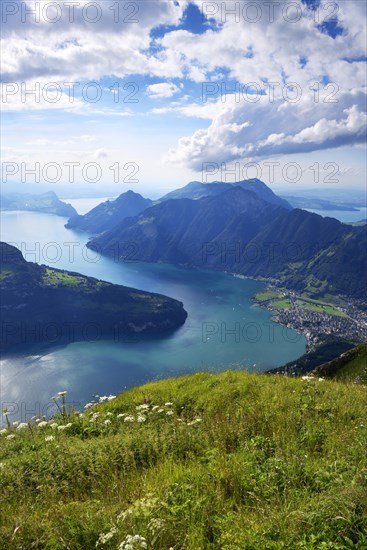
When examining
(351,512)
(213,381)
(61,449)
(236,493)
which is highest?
(351,512)

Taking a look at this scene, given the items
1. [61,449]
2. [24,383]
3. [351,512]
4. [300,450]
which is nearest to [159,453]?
[61,449]

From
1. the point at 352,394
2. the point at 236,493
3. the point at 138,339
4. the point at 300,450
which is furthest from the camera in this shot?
the point at 138,339

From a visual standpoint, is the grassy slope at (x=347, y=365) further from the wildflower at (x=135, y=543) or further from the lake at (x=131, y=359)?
the lake at (x=131, y=359)

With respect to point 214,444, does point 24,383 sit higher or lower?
lower

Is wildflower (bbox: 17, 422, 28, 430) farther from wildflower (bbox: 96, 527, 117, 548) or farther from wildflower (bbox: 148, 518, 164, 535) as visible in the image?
wildflower (bbox: 148, 518, 164, 535)

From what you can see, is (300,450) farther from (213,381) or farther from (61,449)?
(213,381)

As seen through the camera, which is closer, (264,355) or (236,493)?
(236,493)

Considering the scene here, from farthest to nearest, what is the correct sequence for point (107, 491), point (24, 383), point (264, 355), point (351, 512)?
point (264, 355) → point (24, 383) → point (107, 491) → point (351, 512)

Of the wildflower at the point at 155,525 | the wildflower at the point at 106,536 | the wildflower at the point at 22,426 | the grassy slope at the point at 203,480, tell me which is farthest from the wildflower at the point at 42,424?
the wildflower at the point at 155,525
